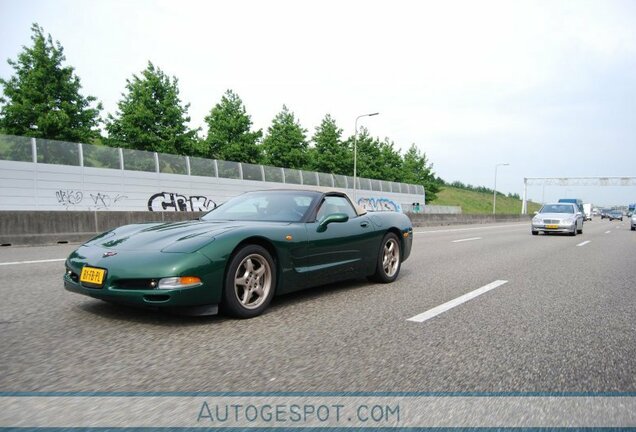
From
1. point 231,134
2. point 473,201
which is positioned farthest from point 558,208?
point 473,201

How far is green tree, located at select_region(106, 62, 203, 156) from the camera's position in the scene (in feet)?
103

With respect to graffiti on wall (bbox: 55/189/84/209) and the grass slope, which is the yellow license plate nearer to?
graffiti on wall (bbox: 55/189/84/209)

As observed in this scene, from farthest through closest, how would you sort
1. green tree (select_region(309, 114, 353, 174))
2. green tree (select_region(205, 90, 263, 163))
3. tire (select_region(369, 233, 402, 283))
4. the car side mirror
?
green tree (select_region(309, 114, 353, 174)), green tree (select_region(205, 90, 263, 163)), tire (select_region(369, 233, 402, 283)), the car side mirror

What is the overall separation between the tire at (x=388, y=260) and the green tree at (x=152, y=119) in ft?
92.6

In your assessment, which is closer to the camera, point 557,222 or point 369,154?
point 557,222

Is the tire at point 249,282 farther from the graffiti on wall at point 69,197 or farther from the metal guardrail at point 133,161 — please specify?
the graffiti on wall at point 69,197

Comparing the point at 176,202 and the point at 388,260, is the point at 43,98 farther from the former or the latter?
the point at 388,260

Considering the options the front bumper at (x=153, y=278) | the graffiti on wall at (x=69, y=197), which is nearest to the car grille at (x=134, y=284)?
the front bumper at (x=153, y=278)

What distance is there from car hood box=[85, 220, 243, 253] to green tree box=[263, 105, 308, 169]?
3685cm

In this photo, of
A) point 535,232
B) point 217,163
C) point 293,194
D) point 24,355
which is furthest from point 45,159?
point 535,232

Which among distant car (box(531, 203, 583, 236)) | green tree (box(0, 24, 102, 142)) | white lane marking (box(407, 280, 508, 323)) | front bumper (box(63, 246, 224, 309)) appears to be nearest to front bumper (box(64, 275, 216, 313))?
front bumper (box(63, 246, 224, 309))

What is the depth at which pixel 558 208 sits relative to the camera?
2039 cm

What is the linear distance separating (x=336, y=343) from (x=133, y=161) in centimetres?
2118

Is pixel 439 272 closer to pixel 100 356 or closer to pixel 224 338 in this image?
pixel 224 338
